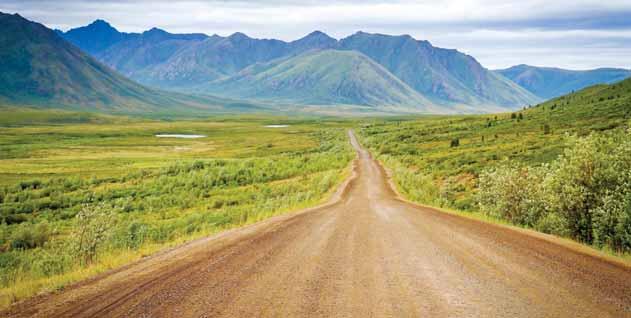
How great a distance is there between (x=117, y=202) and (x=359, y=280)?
3411 centimetres

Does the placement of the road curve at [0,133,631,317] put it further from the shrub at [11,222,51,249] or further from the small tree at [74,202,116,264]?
the shrub at [11,222,51,249]

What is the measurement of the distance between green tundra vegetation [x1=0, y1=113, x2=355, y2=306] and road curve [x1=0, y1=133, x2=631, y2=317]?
1.78 meters

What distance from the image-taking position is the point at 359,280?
925 cm

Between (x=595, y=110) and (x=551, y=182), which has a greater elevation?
(x=595, y=110)

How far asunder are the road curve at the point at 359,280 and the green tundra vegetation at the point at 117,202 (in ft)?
5.83

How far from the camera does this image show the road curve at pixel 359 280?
779cm

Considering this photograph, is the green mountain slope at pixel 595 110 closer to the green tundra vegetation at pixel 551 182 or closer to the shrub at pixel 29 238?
the green tundra vegetation at pixel 551 182

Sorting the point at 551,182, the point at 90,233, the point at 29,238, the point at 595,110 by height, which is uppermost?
the point at 595,110

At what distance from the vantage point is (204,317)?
7477 mm

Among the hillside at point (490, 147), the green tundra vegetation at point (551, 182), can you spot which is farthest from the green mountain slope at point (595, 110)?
the green tundra vegetation at point (551, 182)

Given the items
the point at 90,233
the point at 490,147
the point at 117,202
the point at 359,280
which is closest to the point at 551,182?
the point at 359,280

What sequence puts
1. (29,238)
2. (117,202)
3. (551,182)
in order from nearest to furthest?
(551,182) → (29,238) → (117,202)

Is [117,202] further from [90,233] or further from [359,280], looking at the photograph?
[359,280]

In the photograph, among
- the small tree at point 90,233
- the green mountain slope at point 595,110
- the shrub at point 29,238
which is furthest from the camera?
the green mountain slope at point 595,110
